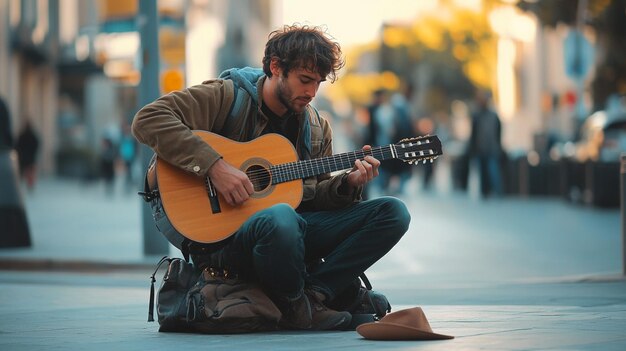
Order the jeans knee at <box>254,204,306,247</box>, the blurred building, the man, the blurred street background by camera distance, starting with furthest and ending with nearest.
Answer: the blurred building < the blurred street background < the man < the jeans knee at <box>254,204,306,247</box>

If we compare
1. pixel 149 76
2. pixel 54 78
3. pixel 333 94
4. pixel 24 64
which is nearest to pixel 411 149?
pixel 149 76

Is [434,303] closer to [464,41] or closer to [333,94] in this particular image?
[464,41]

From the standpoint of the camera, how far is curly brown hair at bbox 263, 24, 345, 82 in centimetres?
667

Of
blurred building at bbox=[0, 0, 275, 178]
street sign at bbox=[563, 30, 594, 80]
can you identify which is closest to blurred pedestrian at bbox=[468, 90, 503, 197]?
street sign at bbox=[563, 30, 594, 80]

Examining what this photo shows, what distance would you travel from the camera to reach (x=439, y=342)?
20.4 ft

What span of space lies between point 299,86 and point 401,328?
4.21 ft

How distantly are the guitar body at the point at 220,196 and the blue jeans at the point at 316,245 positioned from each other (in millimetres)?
128

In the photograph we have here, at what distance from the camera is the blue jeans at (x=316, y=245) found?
21.2 ft

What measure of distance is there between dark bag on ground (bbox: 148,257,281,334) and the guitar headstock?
95 centimetres

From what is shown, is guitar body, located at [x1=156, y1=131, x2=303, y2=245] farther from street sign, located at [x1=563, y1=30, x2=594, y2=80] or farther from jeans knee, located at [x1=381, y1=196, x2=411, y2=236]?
street sign, located at [x1=563, y1=30, x2=594, y2=80]

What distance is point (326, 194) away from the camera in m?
6.93

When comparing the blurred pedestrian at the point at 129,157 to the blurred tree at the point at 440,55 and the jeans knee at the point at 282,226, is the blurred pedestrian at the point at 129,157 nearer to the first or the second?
the blurred tree at the point at 440,55

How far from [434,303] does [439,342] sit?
2500 millimetres

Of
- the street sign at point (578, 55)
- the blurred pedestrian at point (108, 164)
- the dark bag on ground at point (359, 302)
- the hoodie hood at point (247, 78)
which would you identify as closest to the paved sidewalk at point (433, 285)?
the dark bag on ground at point (359, 302)
